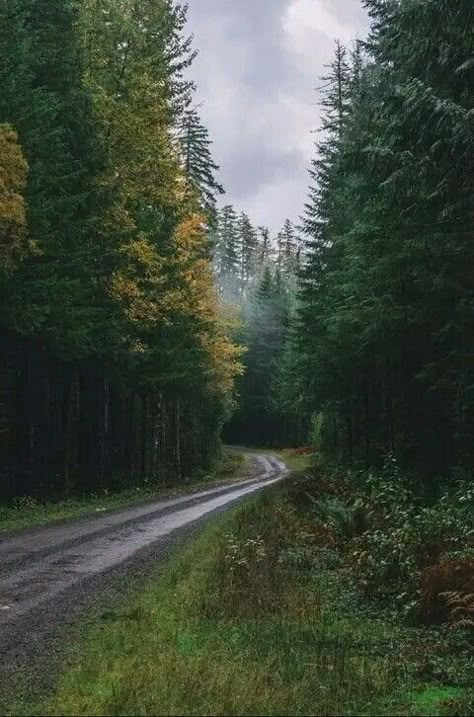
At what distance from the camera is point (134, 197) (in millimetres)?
25656

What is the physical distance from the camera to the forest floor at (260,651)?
5.06m

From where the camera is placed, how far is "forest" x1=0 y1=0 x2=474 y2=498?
15.8m

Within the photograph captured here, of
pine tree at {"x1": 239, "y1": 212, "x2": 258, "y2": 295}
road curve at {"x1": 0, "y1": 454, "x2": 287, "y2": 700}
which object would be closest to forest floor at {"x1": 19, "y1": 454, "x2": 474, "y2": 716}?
road curve at {"x1": 0, "y1": 454, "x2": 287, "y2": 700}

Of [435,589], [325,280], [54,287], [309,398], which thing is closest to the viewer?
[435,589]

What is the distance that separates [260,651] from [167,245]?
80.5 feet

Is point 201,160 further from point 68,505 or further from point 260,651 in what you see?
point 260,651

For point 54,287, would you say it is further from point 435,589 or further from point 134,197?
point 435,589

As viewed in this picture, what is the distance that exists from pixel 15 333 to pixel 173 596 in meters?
14.9

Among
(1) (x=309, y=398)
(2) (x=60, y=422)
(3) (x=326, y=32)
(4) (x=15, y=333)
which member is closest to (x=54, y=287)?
Answer: (4) (x=15, y=333)

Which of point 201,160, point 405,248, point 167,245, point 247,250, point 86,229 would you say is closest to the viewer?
point 405,248

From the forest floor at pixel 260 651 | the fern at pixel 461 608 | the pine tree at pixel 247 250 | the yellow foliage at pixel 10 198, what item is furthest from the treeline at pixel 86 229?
the pine tree at pixel 247 250

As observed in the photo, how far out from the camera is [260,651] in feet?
21.8

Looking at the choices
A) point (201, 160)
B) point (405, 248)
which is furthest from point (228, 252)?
point (405, 248)

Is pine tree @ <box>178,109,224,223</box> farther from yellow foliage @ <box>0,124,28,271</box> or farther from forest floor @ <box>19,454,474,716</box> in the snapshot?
forest floor @ <box>19,454,474,716</box>
